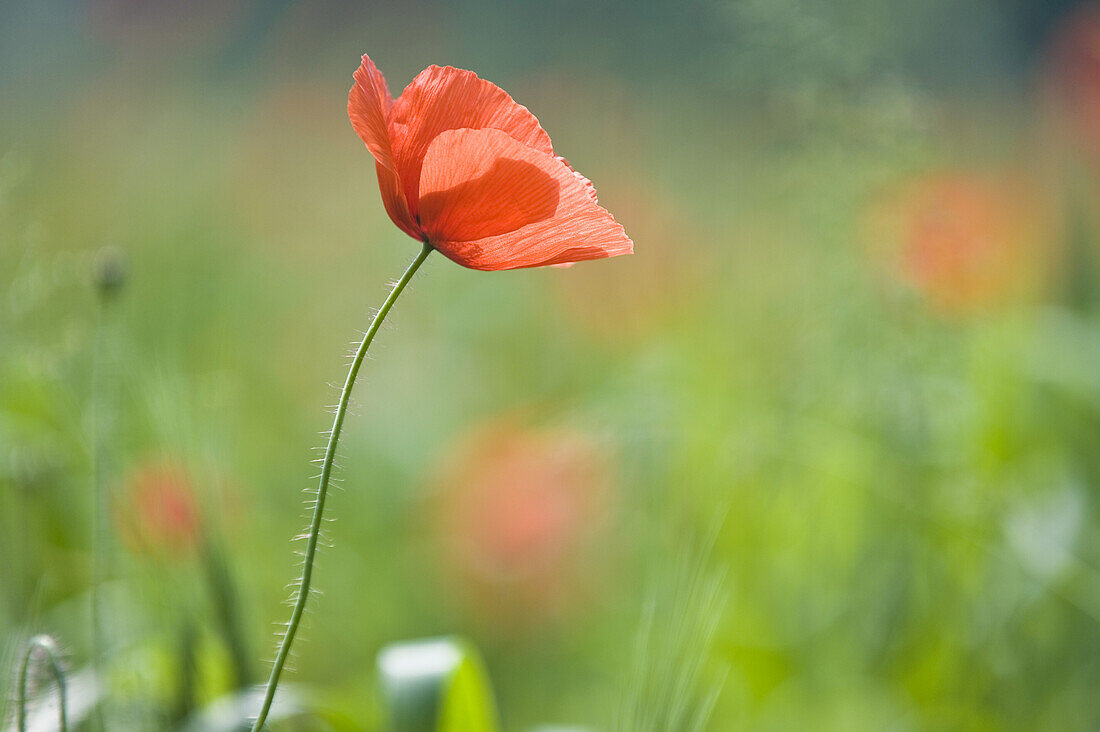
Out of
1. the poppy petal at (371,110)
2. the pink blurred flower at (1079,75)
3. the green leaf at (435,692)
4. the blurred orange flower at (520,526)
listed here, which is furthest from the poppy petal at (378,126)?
the pink blurred flower at (1079,75)

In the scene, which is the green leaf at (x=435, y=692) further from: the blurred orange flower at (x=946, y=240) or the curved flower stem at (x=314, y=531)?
the blurred orange flower at (x=946, y=240)

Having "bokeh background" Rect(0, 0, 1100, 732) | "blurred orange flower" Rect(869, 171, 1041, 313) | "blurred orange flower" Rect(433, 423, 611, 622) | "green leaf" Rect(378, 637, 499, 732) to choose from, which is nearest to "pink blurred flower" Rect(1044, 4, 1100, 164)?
"bokeh background" Rect(0, 0, 1100, 732)

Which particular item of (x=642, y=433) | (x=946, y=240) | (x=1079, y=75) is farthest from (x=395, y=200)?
(x=1079, y=75)

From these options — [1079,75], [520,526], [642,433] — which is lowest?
[520,526]

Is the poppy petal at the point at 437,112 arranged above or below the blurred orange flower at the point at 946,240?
above

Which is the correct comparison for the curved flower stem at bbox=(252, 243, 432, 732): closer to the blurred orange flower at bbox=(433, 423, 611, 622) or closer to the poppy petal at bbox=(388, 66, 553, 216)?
the poppy petal at bbox=(388, 66, 553, 216)

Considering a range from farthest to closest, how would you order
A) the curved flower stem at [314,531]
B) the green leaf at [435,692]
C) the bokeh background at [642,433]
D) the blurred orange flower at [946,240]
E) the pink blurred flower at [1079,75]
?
the pink blurred flower at [1079,75] < the blurred orange flower at [946,240] < the bokeh background at [642,433] < the green leaf at [435,692] < the curved flower stem at [314,531]

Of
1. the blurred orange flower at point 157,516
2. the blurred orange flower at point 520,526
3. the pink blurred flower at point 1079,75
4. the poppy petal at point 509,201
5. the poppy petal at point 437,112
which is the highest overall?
the pink blurred flower at point 1079,75

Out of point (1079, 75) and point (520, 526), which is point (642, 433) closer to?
point (520, 526)
